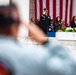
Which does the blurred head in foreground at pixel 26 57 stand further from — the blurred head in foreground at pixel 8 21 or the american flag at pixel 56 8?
the american flag at pixel 56 8

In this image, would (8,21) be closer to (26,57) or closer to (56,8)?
(26,57)

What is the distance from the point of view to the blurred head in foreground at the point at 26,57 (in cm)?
96

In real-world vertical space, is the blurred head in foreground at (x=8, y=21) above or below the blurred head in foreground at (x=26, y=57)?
above

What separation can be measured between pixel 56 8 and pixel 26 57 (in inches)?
492

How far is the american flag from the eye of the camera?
13.2 metres

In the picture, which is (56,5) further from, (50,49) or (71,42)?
(50,49)

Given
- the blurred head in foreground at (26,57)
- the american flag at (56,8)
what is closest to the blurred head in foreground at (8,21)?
the blurred head in foreground at (26,57)

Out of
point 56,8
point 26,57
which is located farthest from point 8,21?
point 56,8

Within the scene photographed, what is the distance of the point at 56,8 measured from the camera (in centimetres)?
1340

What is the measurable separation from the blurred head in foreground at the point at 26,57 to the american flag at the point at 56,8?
39.8 feet

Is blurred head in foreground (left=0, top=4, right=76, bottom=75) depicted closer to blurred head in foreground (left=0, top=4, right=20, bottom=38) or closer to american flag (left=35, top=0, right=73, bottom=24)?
blurred head in foreground (left=0, top=4, right=20, bottom=38)

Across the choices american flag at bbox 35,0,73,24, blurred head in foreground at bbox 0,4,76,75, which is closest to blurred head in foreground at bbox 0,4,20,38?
blurred head in foreground at bbox 0,4,76,75

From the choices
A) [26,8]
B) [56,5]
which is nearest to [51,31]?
[26,8]

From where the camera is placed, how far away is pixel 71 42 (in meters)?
9.51
